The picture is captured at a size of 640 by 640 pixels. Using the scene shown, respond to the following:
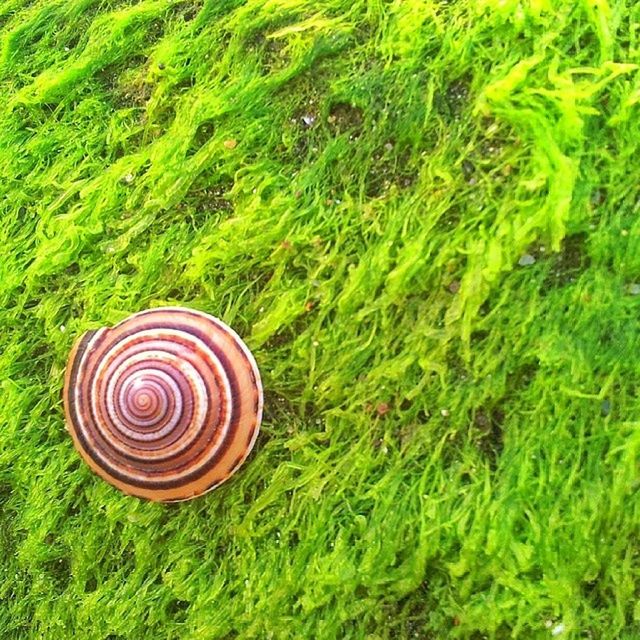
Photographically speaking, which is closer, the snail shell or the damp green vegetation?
the damp green vegetation

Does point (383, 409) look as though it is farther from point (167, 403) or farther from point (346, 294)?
point (167, 403)

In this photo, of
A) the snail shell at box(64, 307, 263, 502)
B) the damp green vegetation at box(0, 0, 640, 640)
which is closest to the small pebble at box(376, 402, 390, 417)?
the damp green vegetation at box(0, 0, 640, 640)

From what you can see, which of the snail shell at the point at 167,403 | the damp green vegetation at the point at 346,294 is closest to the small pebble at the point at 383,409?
the damp green vegetation at the point at 346,294

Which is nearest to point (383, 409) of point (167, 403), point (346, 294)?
point (346, 294)

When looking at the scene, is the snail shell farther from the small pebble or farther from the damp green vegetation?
the small pebble

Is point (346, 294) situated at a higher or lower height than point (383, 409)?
higher

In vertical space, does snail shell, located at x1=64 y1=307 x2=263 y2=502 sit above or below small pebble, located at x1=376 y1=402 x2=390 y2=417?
above
